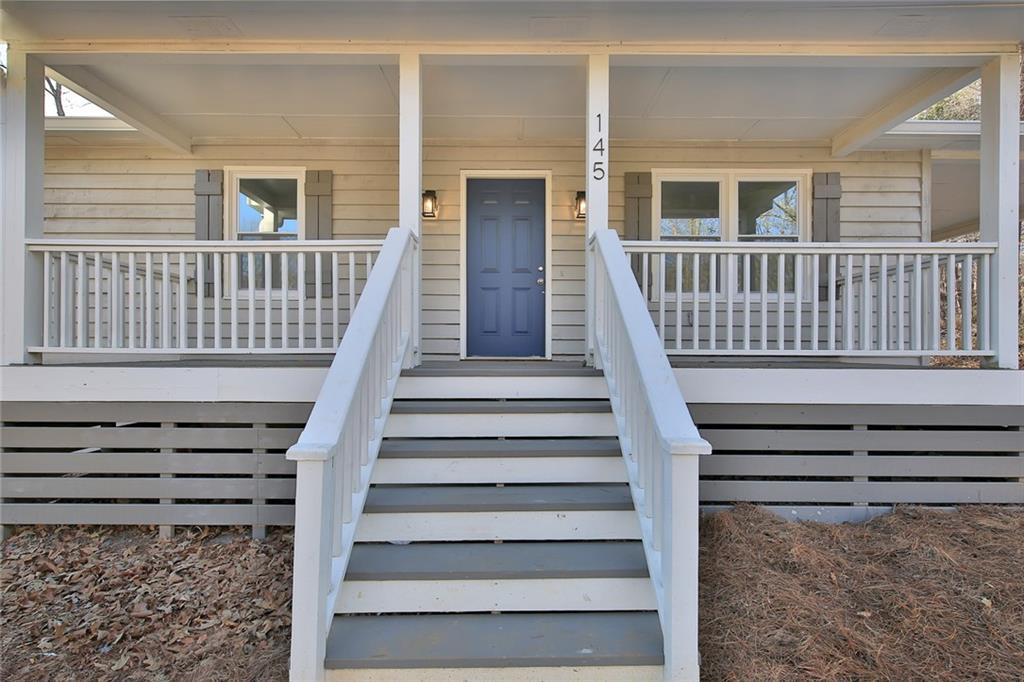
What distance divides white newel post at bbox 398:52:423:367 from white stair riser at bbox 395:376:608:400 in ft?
1.68

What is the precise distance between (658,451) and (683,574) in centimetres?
45

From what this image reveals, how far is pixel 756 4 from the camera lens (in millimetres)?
3412

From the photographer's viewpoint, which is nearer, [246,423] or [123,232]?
[246,423]

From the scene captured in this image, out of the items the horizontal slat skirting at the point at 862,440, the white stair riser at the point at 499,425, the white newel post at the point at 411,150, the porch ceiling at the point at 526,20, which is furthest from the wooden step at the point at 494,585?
the porch ceiling at the point at 526,20

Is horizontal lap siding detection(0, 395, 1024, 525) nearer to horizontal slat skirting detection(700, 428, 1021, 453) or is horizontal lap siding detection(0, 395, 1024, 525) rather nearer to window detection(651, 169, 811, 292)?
horizontal slat skirting detection(700, 428, 1021, 453)

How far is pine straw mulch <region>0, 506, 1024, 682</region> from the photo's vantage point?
2387 millimetres

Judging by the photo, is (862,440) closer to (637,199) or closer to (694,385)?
(694,385)

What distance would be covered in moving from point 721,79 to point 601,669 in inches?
161

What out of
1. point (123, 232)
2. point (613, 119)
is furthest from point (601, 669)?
point (123, 232)

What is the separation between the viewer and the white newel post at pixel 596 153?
3.83 m

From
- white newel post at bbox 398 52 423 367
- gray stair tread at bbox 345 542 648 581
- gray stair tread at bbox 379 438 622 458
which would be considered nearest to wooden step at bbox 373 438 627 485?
gray stair tread at bbox 379 438 622 458

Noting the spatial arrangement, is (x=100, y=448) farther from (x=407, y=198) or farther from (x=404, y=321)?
(x=407, y=198)

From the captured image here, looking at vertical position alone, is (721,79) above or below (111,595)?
above

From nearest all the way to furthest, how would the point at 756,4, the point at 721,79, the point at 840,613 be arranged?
the point at 840,613 < the point at 756,4 < the point at 721,79
